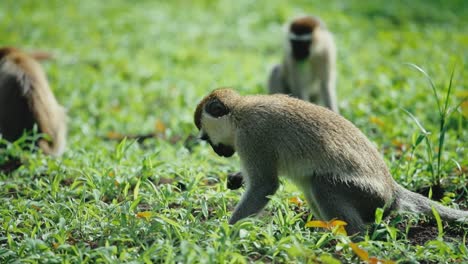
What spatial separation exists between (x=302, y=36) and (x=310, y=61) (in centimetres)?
39

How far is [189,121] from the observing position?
26.1 ft

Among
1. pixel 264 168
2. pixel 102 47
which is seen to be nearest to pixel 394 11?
pixel 102 47

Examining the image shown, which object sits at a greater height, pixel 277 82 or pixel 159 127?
pixel 277 82

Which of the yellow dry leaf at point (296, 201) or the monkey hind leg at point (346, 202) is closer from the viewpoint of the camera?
the monkey hind leg at point (346, 202)

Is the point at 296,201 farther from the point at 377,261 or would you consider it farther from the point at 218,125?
the point at 377,261

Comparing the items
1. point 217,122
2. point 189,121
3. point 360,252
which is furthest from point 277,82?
point 360,252

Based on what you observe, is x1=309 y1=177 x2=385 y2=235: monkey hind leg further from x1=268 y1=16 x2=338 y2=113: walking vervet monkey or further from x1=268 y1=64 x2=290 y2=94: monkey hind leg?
x1=268 y1=64 x2=290 y2=94: monkey hind leg

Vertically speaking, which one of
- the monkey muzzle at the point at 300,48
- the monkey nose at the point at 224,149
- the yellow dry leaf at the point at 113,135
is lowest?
the yellow dry leaf at the point at 113,135

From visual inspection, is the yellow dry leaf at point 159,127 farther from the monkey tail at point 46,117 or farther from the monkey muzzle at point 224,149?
the monkey muzzle at point 224,149

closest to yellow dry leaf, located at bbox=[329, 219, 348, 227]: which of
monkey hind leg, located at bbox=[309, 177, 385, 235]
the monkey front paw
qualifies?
monkey hind leg, located at bbox=[309, 177, 385, 235]

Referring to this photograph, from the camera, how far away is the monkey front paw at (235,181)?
16.5 feet

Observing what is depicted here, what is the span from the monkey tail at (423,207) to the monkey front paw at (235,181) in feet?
3.96

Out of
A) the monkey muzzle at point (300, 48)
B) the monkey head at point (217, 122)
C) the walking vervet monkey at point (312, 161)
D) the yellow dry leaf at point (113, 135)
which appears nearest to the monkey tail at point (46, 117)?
the yellow dry leaf at point (113, 135)

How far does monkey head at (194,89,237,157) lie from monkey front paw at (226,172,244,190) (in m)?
0.20
